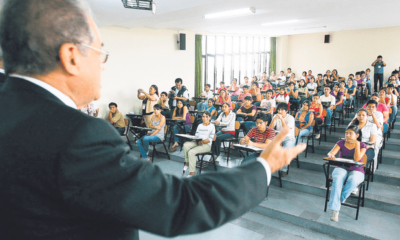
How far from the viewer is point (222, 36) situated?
11312 mm

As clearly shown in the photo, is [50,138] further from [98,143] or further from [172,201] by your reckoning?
[172,201]

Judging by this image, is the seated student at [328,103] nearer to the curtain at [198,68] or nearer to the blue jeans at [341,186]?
the blue jeans at [341,186]

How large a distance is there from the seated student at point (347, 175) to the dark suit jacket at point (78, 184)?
352 centimetres

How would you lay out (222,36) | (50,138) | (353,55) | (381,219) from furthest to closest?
1. (353,55)
2. (222,36)
3. (381,219)
4. (50,138)

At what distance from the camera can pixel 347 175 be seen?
3654mm

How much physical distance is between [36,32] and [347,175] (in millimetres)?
3996

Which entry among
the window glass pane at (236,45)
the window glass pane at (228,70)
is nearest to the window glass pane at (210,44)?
the window glass pane at (228,70)

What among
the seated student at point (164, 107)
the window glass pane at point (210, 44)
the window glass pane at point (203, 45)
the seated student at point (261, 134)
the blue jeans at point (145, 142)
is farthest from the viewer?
the window glass pane at point (210, 44)

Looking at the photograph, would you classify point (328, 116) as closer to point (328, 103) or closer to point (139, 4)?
point (328, 103)

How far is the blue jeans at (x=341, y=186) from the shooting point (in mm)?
3473

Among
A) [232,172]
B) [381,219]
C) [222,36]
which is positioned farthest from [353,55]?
[232,172]

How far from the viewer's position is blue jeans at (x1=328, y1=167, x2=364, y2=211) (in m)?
3.47

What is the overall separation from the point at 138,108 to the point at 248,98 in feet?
10.7

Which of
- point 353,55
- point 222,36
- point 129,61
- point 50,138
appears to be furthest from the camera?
point 353,55
